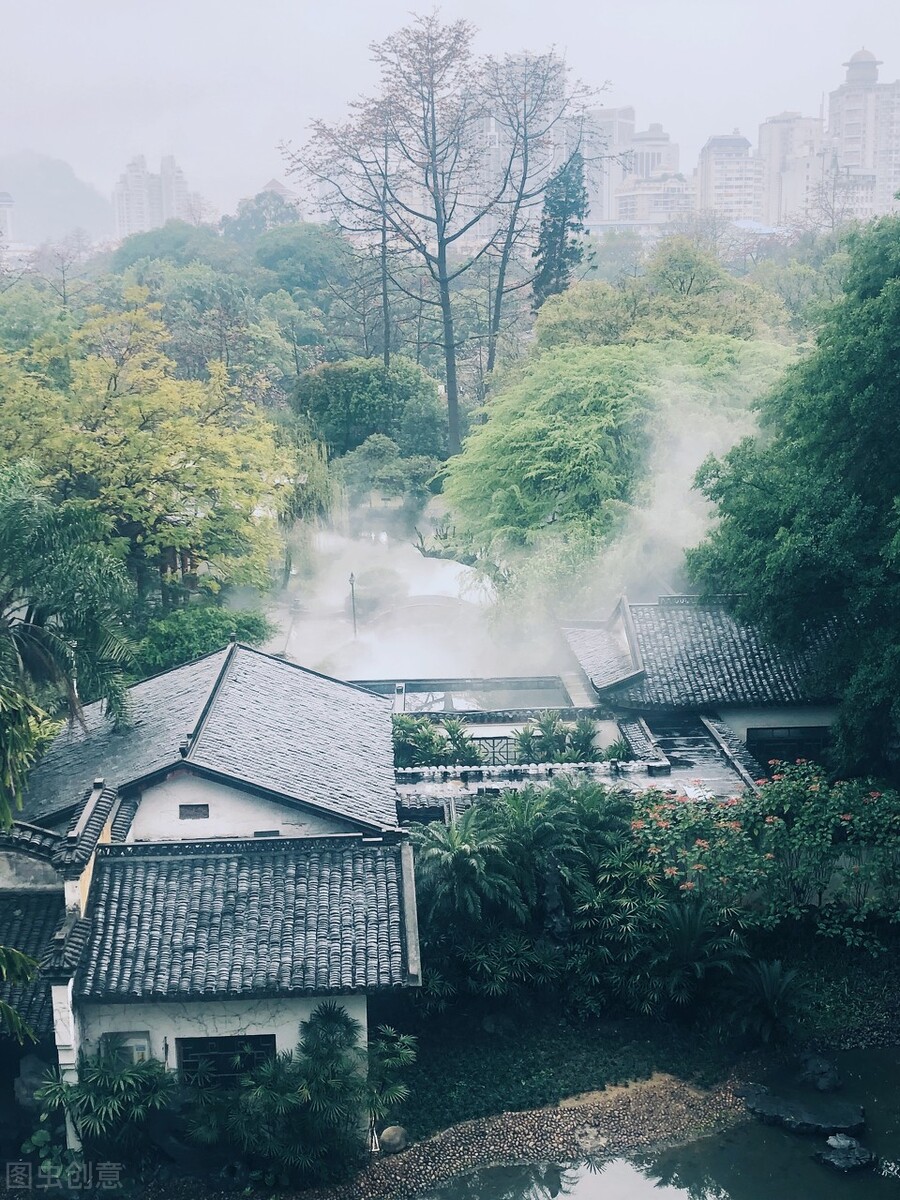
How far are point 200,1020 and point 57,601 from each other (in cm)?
681

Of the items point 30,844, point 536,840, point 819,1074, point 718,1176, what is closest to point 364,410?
point 536,840

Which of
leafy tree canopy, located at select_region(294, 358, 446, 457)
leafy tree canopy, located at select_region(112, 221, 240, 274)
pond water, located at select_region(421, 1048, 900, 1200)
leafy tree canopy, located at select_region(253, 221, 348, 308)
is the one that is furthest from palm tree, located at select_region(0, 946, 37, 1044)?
leafy tree canopy, located at select_region(112, 221, 240, 274)

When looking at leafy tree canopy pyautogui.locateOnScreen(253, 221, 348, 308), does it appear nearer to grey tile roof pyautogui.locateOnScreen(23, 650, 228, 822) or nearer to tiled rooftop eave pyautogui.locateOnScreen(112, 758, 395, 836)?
grey tile roof pyautogui.locateOnScreen(23, 650, 228, 822)

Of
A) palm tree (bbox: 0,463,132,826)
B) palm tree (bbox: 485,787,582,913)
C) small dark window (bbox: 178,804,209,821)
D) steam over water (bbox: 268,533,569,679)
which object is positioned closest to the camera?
small dark window (bbox: 178,804,209,821)

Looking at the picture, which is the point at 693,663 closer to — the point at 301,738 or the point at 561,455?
the point at 301,738

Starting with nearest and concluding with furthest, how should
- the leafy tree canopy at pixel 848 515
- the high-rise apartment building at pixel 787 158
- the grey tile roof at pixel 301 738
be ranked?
the grey tile roof at pixel 301 738 < the leafy tree canopy at pixel 848 515 < the high-rise apartment building at pixel 787 158

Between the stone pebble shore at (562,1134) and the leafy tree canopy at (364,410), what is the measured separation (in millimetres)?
35530

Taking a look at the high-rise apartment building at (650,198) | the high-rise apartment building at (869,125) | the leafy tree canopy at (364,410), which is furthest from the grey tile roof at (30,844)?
the high-rise apartment building at (869,125)

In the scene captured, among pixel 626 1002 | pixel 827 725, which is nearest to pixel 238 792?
pixel 626 1002

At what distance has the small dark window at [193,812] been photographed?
17.6 meters

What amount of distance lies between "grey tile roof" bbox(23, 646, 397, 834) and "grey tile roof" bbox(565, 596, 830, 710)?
5310mm

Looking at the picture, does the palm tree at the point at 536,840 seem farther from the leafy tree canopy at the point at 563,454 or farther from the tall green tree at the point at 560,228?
A: the tall green tree at the point at 560,228

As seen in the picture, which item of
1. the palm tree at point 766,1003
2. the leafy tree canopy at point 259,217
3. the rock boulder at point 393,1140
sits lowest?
the rock boulder at point 393,1140

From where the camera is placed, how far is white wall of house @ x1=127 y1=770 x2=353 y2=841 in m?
17.5
